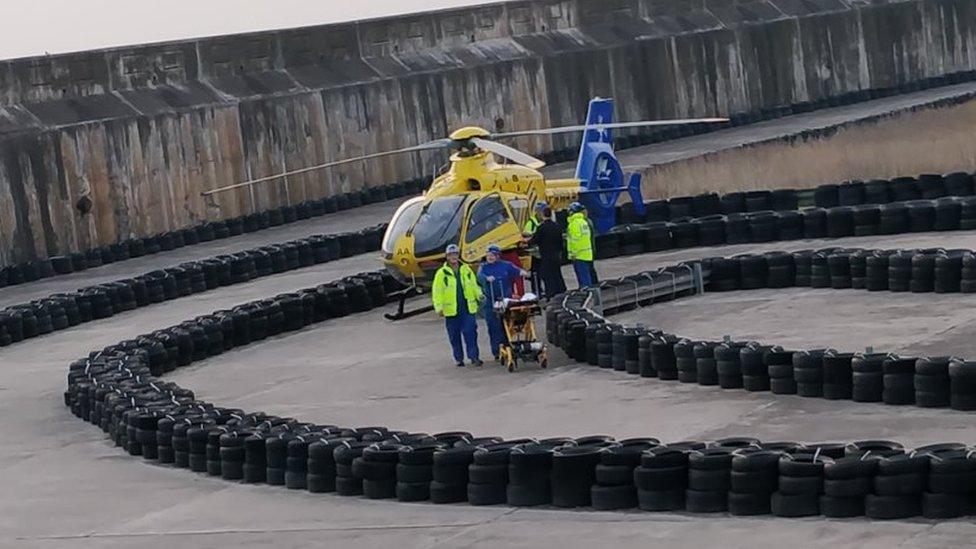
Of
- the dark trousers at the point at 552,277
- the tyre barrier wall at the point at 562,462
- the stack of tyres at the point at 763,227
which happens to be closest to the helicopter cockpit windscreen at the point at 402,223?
the dark trousers at the point at 552,277

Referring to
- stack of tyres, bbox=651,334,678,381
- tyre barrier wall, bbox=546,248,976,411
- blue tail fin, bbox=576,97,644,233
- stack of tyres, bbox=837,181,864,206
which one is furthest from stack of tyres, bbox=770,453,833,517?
stack of tyres, bbox=837,181,864,206

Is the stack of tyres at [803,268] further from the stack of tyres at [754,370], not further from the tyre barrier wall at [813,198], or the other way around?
the stack of tyres at [754,370]

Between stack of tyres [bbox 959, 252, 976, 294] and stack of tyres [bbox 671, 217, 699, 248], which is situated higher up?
stack of tyres [bbox 671, 217, 699, 248]

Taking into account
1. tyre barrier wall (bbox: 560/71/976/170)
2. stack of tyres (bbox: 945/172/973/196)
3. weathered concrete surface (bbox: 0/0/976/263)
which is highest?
weathered concrete surface (bbox: 0/0/976/263)

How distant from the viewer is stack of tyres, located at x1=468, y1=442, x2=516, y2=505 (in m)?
18.4

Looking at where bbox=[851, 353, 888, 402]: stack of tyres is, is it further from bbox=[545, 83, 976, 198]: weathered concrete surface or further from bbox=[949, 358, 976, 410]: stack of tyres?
bbox=[545, 83, 976, 198]: weathered concrete surface

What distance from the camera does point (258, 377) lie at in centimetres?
2847

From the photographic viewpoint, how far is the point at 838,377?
21.7 meters

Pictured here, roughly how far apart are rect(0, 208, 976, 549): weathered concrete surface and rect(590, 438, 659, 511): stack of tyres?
0.54ft

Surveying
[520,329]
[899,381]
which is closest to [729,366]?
[899,381]

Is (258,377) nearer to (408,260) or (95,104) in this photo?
(408,260)

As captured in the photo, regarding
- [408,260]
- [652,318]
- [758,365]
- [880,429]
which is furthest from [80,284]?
[880,429]

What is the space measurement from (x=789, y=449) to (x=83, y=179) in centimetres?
3060

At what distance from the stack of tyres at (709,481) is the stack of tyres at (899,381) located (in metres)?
4.30
